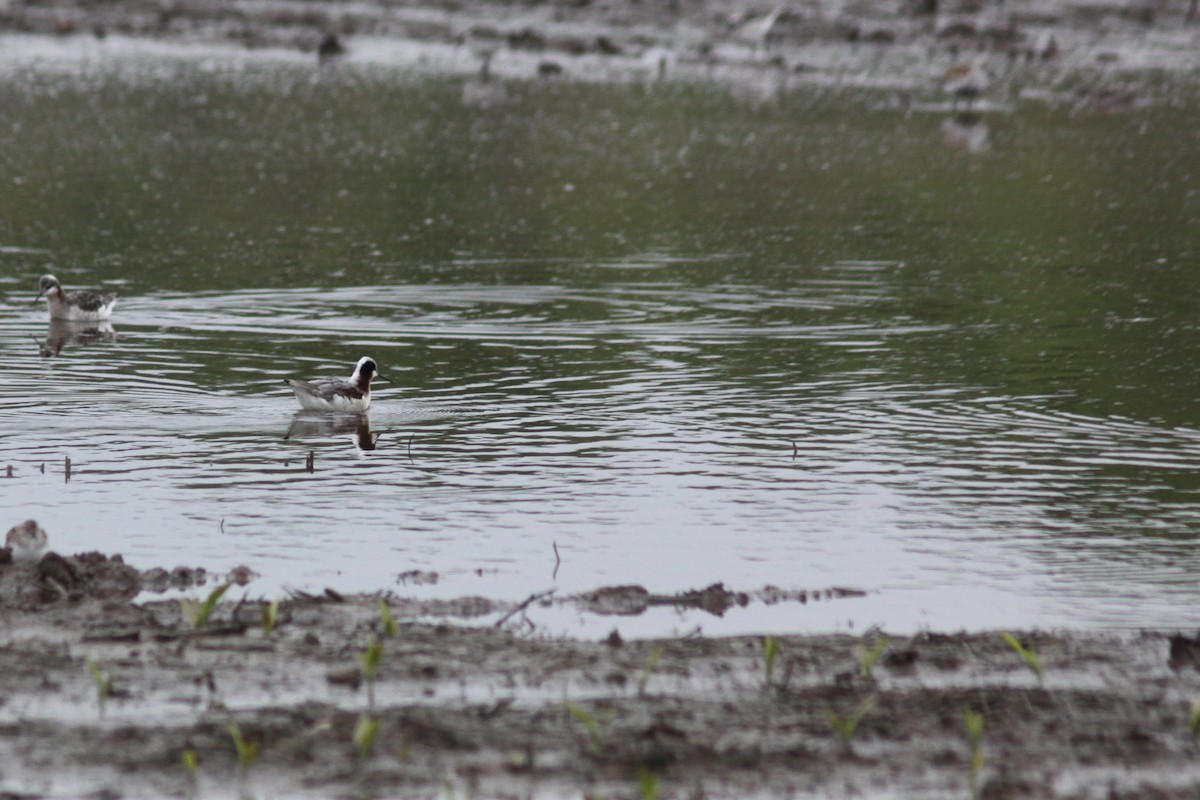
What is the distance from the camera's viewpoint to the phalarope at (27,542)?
11789mm

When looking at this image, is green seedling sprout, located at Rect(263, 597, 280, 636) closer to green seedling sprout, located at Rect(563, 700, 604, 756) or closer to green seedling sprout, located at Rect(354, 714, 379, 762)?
green seedling sprout, located at Rect(354, 714, 379, 762)

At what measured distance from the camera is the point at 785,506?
14758 mm

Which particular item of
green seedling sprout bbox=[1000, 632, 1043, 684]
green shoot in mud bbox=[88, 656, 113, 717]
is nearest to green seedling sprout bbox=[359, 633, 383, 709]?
green shoot in mud bbox=[88, 656, 113, 717]

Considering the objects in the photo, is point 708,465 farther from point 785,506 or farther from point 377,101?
point 377,101

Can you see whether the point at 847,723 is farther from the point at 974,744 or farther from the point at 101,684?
the point at 101,684

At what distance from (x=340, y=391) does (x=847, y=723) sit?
386 inches

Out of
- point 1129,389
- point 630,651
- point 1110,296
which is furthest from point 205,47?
point 630,651

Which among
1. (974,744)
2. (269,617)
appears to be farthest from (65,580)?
(974,744)

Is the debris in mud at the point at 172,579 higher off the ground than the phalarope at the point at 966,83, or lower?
lower

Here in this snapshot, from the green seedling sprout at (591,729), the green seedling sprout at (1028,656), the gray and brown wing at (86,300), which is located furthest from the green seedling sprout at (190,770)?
the gray and brown wing at (86,300)

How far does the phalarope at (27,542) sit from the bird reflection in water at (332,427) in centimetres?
548

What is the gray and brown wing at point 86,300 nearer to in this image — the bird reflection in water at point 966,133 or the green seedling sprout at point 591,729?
the green seedling sprout at point 591,729

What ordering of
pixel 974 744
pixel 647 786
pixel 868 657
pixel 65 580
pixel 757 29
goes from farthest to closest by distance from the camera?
pixel 757 29
pixel 65 580
pixel 868 657
pixel 974 744
pixel 647 786

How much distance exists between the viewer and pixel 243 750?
8.57m
